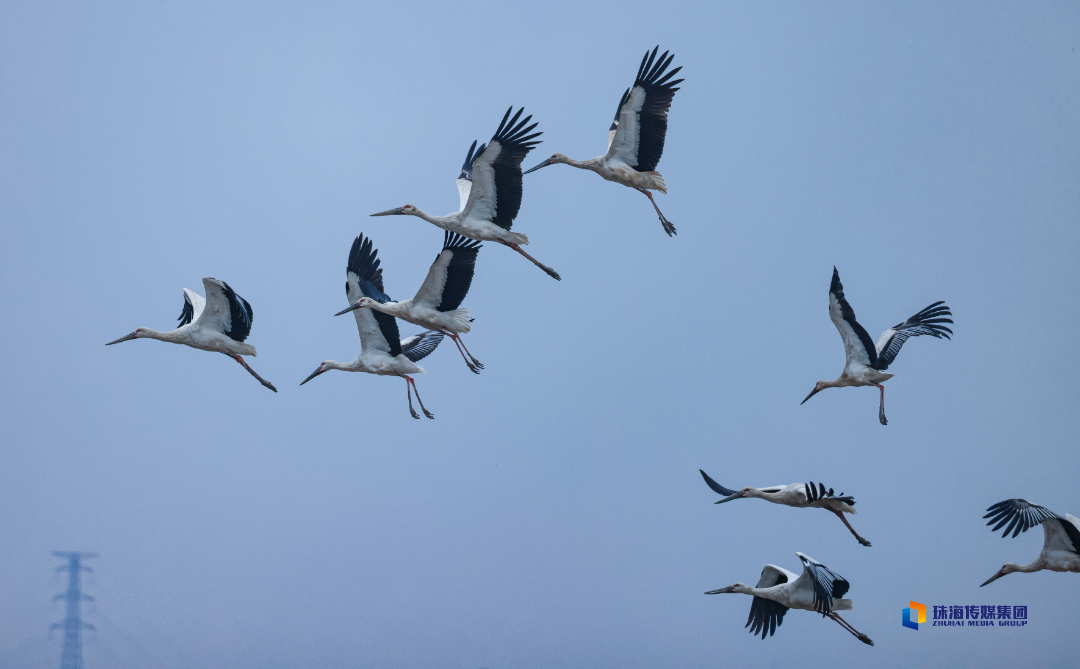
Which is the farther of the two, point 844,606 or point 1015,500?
point 1015,500

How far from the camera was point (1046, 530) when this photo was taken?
687 inches

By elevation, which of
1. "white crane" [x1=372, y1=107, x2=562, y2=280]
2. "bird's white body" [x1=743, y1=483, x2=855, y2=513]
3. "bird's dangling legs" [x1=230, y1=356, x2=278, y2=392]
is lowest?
"bird's white body" [x1=743, y1=483, x2=855, y2=513]

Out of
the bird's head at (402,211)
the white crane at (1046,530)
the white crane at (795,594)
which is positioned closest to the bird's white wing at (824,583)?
the white crane at (795,594)

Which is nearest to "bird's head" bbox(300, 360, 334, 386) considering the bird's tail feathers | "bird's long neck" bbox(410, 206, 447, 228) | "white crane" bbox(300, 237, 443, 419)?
"white crane" bbox(300, 237, 443, 419)

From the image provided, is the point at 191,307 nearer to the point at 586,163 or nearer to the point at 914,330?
the point at 586,163

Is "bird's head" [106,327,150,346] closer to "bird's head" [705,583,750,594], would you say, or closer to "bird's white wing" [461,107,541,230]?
"bird's white wing" [461,107,541,230]

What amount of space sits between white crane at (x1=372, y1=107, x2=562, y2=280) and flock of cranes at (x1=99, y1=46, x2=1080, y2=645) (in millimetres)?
15

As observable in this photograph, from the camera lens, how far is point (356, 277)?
1825 centimetres

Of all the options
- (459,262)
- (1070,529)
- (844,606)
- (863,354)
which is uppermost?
(459,262)

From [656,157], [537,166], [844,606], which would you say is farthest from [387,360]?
[844,606]

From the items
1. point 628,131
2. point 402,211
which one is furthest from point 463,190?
point 628,131

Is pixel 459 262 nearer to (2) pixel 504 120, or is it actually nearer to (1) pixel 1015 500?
(2) pixel 504 120

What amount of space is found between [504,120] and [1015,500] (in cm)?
909

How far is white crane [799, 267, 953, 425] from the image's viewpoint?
55.7ft
